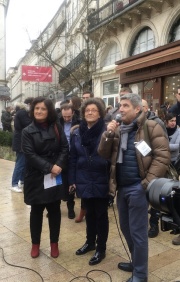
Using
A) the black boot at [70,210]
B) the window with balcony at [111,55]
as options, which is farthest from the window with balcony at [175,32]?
the black boot at [70,210]

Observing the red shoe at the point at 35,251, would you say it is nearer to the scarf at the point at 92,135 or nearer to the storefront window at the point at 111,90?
the scarf at the point at 92,135

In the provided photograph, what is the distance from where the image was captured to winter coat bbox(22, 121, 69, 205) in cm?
362

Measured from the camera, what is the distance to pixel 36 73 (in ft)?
64.0

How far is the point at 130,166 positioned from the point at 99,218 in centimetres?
88

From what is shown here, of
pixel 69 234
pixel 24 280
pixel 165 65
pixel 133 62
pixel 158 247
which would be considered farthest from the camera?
pixel 133 62

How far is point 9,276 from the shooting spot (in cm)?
339

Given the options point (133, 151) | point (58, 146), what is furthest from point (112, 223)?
point (133, 151)

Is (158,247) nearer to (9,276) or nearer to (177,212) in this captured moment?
(9,276)

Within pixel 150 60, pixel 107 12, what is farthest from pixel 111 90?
pixel 150 60

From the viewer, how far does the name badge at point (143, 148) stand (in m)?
2.88

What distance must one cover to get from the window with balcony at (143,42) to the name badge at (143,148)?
39.3 ft

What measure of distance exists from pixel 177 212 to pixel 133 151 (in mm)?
1017

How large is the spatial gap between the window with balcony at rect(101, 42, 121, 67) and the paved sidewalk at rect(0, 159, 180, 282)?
510 inches

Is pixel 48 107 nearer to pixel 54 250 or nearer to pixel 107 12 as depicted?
pixel 54 250
